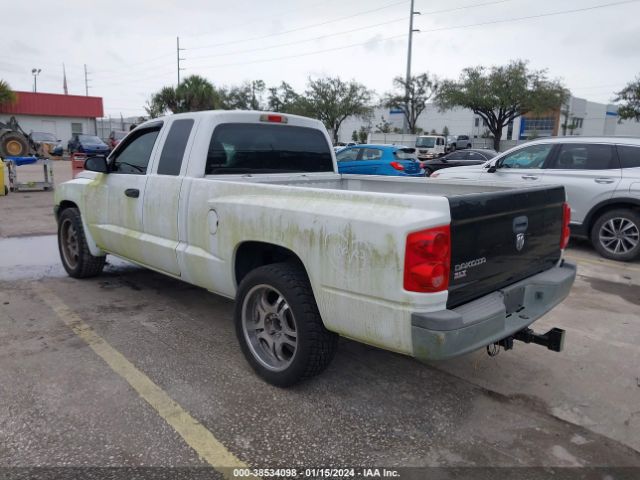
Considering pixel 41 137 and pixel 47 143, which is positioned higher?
pixel 41 137

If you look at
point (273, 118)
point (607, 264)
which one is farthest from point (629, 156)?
point (273, 118)

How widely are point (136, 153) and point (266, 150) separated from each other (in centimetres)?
139

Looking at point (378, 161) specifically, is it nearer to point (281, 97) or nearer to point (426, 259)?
point (426, 259)

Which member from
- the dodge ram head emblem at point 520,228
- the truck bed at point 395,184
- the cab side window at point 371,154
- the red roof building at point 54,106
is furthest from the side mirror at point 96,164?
the red roof building at point 54,106

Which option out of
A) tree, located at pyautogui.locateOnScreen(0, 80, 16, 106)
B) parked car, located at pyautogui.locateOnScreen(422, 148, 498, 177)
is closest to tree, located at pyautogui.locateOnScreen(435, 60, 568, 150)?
parked car, located at pyautogui.locateOnScreen(422, 148, 498, 177)

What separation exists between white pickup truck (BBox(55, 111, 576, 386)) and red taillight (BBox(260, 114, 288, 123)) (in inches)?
0.6

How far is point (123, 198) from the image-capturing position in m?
4.99

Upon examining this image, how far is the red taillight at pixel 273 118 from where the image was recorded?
461 cm

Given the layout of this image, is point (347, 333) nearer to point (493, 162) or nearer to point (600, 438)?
point (600, 438)

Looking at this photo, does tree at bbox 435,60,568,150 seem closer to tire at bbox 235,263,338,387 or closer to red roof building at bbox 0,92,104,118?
red roof building at bbox 0,92,104,118

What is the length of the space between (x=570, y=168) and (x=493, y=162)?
1.35 meters

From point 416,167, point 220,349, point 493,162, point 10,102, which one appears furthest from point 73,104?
point 220,349

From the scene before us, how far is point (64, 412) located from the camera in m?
3.16

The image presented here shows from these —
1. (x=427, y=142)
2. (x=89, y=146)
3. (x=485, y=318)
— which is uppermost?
(x=427, y=142)
